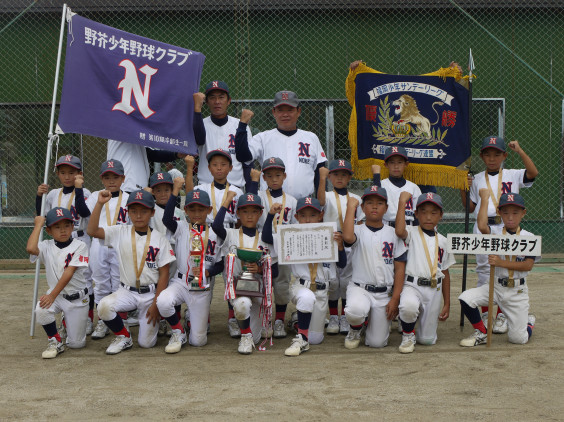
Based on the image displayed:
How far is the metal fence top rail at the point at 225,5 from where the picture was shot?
9484 mm

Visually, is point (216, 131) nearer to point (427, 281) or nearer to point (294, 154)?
point (294, 154)

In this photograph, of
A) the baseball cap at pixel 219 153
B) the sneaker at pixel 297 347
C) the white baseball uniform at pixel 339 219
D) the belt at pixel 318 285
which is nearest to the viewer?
the sneaker at pixel 297 347

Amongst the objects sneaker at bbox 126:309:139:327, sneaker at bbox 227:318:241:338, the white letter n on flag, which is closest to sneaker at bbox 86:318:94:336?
sneaker at bbox 126:309:139:327

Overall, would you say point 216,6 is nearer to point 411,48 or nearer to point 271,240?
point 411,48

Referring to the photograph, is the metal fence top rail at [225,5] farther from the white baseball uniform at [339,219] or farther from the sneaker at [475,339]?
the sneaker at [475,339]

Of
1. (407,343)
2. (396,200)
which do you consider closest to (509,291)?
(407,343)

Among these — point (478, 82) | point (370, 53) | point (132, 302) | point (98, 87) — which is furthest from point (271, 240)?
point (478, 82)

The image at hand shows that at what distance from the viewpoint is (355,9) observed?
379 inches

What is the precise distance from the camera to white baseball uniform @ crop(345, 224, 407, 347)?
5.35m

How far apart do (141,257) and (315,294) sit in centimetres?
155

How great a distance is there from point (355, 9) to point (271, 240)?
17.9 feet

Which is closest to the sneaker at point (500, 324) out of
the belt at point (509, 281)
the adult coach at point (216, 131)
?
the belt at point (509, 281)

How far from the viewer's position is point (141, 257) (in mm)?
5465

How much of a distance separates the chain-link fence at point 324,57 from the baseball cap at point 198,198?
4.26 metres
